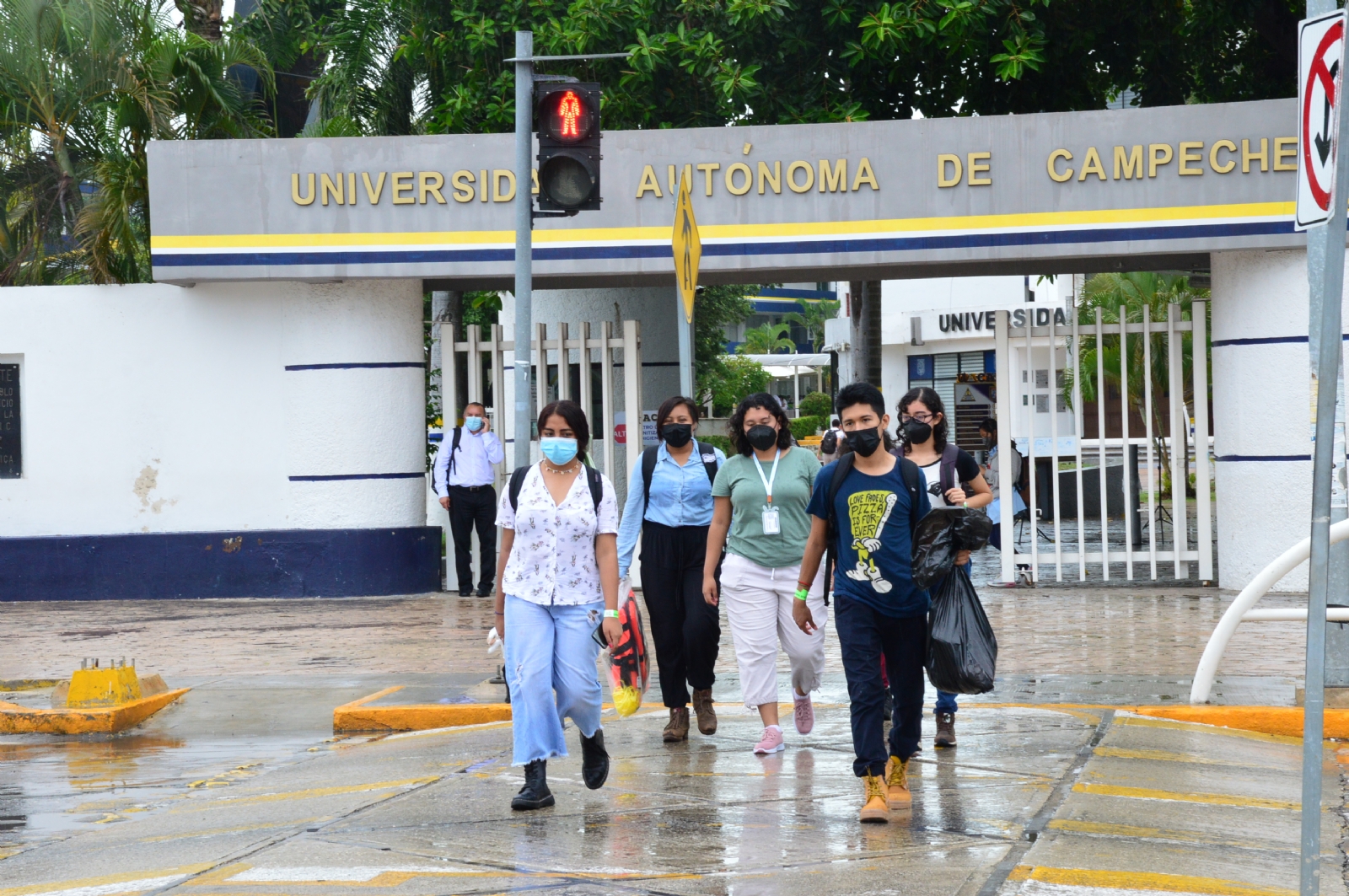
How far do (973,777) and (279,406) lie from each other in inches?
352

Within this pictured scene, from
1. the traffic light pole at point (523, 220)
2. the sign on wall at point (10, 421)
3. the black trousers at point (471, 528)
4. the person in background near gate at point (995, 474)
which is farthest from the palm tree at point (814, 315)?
the traffic light pole at point (523, 220)

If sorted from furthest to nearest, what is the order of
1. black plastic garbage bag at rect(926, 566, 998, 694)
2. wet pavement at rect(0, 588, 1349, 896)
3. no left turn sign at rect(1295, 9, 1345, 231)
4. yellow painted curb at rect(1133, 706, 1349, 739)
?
yellow painted curb at rect(1133, 706, 1349, 739) → black plastic garbage bag at rect(926, 566, 998, 694) → wet pavement at rect(0, 588, 1349, 896) → no left turn sign at rect(1295, 9, 1345, 231)

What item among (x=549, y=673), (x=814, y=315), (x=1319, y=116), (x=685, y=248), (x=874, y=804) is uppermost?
(x=814, y=315)

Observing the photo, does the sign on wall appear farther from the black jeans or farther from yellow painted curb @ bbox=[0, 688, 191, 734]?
the black jeans

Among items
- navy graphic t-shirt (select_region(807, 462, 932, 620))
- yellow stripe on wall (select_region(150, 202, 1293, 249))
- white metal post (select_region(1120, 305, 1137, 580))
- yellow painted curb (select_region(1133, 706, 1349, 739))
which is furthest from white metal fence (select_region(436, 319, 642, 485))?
navy graphic t-shirt (select_region(807, 462, 932, 620))

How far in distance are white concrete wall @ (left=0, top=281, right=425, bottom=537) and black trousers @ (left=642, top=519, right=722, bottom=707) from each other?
6.84 meters

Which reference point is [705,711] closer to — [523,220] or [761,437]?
[761,437]

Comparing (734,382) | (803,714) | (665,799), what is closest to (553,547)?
(665,799)

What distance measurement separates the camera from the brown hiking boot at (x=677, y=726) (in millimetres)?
7598

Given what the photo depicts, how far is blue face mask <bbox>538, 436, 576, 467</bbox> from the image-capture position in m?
6.34

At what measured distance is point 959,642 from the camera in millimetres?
5973

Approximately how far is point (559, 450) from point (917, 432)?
2078 millimetres

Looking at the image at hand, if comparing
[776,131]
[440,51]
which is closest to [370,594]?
[776,131]

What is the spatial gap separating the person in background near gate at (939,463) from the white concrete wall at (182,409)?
731cm
